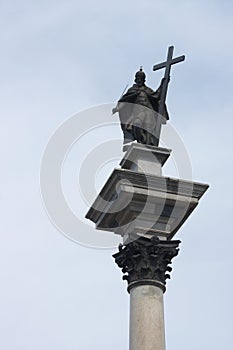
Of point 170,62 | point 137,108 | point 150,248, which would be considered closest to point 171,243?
point 150,248

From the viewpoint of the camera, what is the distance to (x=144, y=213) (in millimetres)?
17766

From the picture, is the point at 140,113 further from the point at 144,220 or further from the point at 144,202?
the point at 144,220

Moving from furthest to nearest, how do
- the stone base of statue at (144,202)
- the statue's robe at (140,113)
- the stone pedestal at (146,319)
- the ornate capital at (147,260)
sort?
the statue's robe at (140,113) → the stone base of statue at (144,202) → the ornate capital at (147,260) → the stone pedestal at (146,319)

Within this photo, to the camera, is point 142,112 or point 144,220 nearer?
point 144,220

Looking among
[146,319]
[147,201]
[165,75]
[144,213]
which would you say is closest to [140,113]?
[165,75]

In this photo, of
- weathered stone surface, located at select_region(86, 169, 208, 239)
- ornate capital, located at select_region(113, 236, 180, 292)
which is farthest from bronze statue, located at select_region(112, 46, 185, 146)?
ornate capital, located at select_region(113, 236, 180, 292)

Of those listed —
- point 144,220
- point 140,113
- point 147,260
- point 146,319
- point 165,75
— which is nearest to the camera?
point 146,319

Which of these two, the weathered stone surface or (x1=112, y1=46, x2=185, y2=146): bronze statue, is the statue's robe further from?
the weathered stone surface

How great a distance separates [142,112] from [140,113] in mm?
48

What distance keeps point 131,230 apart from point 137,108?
279cm

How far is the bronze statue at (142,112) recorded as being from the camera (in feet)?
62.4

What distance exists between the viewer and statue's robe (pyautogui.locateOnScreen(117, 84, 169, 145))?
19.0 m

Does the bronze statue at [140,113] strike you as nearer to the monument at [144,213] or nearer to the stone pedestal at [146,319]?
the monument at [144,213]

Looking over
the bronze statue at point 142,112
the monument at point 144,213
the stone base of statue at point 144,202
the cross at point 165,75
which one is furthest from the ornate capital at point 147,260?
the cross at point 165,75
